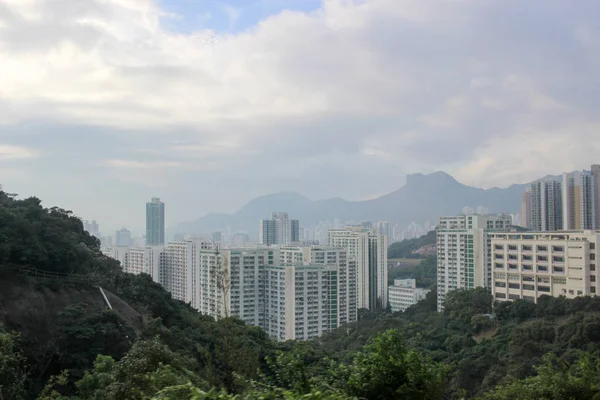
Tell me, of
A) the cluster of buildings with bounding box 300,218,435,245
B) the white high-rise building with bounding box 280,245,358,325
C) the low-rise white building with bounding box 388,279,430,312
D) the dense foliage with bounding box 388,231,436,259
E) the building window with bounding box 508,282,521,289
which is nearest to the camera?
the building window with bounding box 508,282,521,289

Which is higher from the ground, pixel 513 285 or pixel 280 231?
pixel 280 231

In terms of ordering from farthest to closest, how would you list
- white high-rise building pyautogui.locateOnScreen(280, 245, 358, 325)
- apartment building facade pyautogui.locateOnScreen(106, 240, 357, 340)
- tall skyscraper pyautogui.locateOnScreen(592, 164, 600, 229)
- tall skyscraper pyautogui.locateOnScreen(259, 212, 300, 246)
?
tall skyscraper pyautogui.locateOnScreen(259, 212, 300, 246) < white high-rise building pyautogui.locateOnScreen(280, 245, 358, 325) < tall skyscraper pyautogui.locateOnScreen(592, 164, 600, 229) < apartment building facade pyautogui.locateOnScreen(106, 240, 357, 340)

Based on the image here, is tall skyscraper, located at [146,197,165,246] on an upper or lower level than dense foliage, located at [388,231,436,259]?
upper

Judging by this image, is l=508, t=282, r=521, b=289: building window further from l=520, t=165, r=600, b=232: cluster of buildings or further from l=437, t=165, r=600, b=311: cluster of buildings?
l=520, t=165, r=600, b=232: cluster of buildings

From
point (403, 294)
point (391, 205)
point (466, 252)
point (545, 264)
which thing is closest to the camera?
point (545, 264)

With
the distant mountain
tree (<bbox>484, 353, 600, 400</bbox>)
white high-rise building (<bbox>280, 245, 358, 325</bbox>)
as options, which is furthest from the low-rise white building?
the distant mountain

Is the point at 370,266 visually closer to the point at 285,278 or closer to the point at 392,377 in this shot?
the point at 285,278

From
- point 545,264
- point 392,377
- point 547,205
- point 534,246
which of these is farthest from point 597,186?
point 392,377

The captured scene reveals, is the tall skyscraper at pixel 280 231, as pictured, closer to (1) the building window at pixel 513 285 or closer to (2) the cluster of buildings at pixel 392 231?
(2) the cluster of buildings at pixel 392 231
